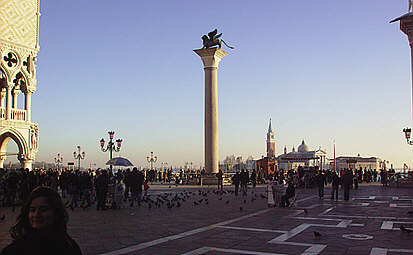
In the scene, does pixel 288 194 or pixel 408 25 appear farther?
pixel 408 25

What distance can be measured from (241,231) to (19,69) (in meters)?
24.2

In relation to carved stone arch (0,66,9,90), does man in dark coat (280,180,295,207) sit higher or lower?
lower

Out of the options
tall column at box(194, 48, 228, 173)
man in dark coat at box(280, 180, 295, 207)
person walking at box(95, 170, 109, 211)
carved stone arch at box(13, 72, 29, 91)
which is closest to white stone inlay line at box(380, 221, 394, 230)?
man in dark coat at box(280, 180, 295, 207)

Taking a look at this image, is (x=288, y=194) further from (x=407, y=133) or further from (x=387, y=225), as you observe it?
(x=407, y=133)

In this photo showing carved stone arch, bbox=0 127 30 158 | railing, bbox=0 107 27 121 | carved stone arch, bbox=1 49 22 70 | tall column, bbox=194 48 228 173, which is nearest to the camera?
carved stone arch, bbox=0 127 30 158

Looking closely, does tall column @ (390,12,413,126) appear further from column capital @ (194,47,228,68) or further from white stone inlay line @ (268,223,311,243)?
white stone inlay line @ (268,223,311,243)

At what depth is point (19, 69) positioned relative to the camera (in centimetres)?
2911

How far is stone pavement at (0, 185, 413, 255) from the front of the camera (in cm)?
805

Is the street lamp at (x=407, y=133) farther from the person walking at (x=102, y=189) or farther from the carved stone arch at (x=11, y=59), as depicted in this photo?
the carved stone arch at (x=11, y=59)

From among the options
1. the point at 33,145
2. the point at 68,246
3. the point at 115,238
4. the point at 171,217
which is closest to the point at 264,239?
the point at 115,238

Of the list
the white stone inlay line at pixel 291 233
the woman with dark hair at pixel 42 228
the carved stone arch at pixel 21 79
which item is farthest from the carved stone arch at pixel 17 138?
the woman with dark hair at pixel 42 228

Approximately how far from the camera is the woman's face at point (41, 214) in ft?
8.76

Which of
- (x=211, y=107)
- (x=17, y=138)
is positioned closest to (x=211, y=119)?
(x=211, y=107)

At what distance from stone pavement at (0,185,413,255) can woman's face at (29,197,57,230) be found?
5.30 m
